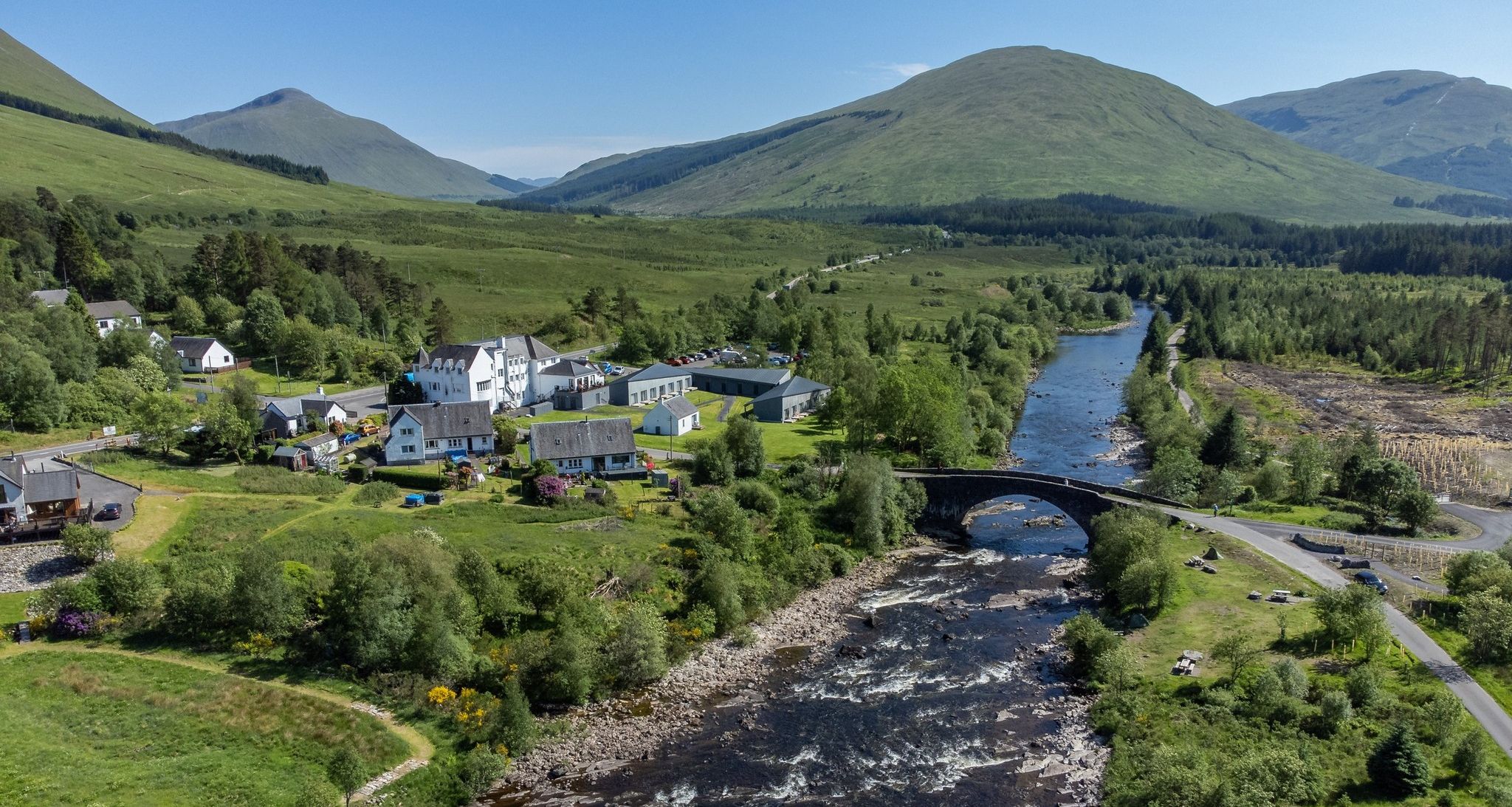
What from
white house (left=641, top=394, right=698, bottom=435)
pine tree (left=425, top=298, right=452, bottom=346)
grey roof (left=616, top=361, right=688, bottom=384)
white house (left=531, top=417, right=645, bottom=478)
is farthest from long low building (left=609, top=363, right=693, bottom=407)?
pine tree (left=425, top=298, right=452, bottom=346)

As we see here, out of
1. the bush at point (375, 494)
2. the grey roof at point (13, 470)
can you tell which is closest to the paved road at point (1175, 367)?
the bush at point (375, 494)

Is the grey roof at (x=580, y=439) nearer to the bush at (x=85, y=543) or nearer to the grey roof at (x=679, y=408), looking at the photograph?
the grey roof at (x=679, y=408)

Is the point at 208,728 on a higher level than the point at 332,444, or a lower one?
lower

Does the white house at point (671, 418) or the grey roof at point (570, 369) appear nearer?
the white house at point (671, 418)

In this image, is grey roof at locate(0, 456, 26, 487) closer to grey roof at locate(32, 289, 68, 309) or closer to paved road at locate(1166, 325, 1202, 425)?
grey roof at locate(32, 289, 68, 309)

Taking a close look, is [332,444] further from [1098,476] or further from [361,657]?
[1098,476]

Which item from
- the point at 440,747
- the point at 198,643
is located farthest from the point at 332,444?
the point at 440,747

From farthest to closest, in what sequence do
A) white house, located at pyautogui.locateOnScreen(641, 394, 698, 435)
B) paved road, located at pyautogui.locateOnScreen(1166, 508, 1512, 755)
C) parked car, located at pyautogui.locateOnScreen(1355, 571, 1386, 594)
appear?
1. white house, located at pyautogui.locateOnScreen(641, 394, 698, 435)
2. parked car, located at pyautogui.locateOnScreen(1355, 571, 1386, 594)
3. paved road, located at pyautogui.locateOnScreen(1166, 508, 1512, 755)
